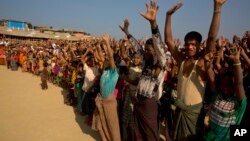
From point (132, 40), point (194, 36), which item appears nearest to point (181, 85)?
point (194, 36)

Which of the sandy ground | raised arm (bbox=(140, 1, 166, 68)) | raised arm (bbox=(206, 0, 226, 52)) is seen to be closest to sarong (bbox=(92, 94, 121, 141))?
the sandy ground

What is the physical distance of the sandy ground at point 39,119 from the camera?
5.41 m

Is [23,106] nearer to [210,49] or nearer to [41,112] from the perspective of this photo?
[41,112]

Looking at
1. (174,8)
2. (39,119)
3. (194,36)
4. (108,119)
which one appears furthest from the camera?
(39,119)

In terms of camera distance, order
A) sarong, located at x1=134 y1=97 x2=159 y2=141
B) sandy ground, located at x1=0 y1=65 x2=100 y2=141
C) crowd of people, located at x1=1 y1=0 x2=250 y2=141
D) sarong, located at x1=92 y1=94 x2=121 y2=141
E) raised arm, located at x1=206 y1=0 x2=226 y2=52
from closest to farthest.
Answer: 1. raised arm, located at x1=206 y1=0 x2=226 y2=52
2. crowd of people, located at x1=1 y1=0 x2=250 y2=141
3. sarong, located at x1=134 y1=97 x2=159 y2=141
4. sarong, located at x1=92 y1=94 x2=121 y2=141
5. sandy ground, located at x1=0 y1=65 x2=100 y2=141

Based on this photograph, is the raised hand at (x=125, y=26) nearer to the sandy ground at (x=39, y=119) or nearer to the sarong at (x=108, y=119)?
the sarong at (x=108, y=119)

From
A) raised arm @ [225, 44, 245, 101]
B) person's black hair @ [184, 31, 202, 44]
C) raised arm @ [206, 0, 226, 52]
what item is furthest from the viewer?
person's black hair @ [184, 31, 202, 44]

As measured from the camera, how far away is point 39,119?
6492mm

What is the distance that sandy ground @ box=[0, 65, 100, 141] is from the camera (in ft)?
17.7

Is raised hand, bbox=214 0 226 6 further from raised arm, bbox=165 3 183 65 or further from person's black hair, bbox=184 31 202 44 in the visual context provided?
raised arm, bbox=165 3 183 65

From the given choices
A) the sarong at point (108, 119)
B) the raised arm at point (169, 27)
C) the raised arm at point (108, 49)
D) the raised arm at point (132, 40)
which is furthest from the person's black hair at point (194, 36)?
the sarong at point (108, 119)

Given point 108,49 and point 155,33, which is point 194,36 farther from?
point 108,49

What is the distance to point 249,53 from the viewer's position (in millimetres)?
4070

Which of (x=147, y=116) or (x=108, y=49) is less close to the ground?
(x=108, y=49)
